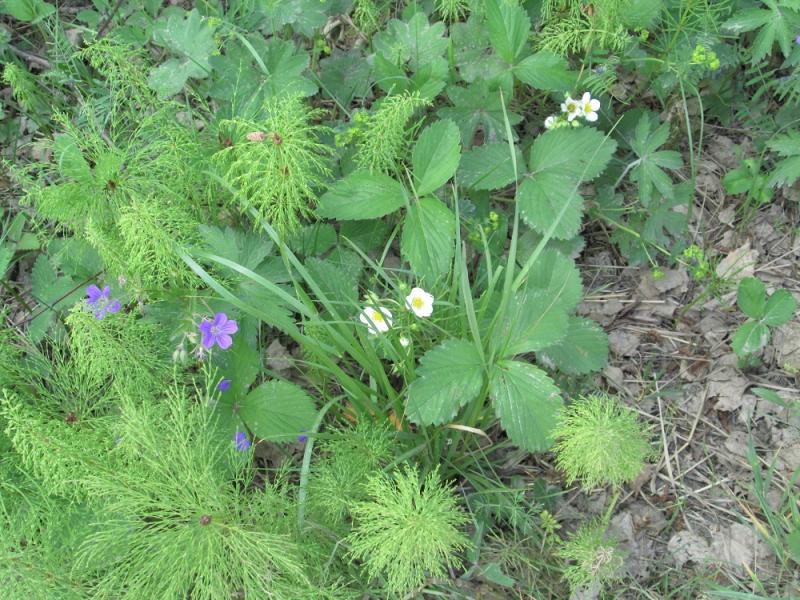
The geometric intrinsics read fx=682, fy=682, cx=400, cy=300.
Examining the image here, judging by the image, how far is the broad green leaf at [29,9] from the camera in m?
2.83

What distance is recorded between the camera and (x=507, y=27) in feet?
7.46

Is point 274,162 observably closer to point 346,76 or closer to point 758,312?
point 346,76

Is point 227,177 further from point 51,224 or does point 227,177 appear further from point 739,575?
point 739,575

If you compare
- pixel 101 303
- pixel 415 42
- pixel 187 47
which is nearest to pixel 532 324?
pixel 415 42

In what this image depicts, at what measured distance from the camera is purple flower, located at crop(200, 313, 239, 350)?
→ 2.02 m

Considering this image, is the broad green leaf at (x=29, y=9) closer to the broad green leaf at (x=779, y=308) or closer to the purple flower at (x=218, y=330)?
the purple flower at (x=218, y=330)

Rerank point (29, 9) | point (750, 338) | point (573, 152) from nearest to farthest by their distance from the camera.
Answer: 1. point (750, 338)
2. point (573, 152)
3. point (29, 9)

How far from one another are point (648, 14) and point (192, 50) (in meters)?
1.58

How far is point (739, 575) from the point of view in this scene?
1.96 m

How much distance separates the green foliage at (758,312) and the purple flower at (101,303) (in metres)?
1.90

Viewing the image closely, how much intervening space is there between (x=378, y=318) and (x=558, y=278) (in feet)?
1.92

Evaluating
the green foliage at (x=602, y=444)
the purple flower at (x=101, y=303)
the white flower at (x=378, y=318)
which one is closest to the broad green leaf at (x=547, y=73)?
the white flower at (x=378, y=318)

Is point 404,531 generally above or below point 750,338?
above

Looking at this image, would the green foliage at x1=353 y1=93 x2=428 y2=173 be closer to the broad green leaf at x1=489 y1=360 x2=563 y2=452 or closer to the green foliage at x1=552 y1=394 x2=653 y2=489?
the broad green leaf at x1=489 y1=360 x2=563 y2=452
